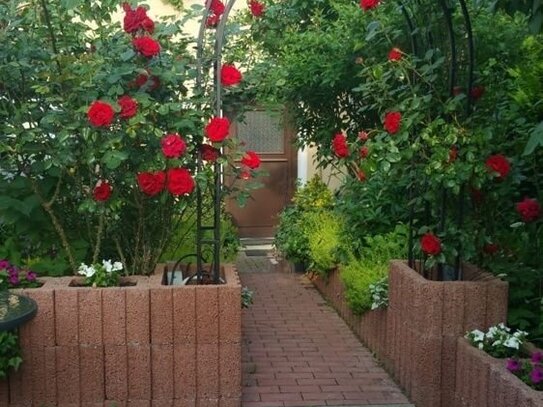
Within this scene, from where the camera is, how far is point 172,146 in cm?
414

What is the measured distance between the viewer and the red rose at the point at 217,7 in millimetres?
4618

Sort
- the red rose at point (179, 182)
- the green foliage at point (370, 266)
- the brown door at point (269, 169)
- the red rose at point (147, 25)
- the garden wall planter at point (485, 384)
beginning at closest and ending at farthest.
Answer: the garden wall planter at point (485, 384) → the red rose at point (179, 182) → the red rose at point (147, 25) → the green foliage at point (370, 266) → the brown door at point (269, 169)

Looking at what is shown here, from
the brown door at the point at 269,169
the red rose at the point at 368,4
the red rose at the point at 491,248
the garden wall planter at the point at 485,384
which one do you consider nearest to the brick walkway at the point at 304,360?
the garden wall planter at the point at 485,384

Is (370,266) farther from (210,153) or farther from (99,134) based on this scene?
(99,134)

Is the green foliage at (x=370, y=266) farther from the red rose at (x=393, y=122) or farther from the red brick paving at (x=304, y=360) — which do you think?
the red rose at (x=393, y=122)

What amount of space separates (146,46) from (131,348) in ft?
5.48

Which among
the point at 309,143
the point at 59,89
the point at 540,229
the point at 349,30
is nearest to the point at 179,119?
the point at 59,89

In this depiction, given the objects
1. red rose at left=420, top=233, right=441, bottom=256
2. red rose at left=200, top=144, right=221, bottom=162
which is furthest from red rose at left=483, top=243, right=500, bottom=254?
red rose at left=200, top=144, right=221, bottom=162

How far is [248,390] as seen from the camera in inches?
187

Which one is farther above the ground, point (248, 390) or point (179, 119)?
point (179, 119)

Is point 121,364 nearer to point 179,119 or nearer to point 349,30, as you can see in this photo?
point 179,119

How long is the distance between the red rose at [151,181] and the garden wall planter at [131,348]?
1.78 ft

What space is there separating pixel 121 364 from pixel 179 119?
1401mm

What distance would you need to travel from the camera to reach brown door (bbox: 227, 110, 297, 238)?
1082 centimetres
